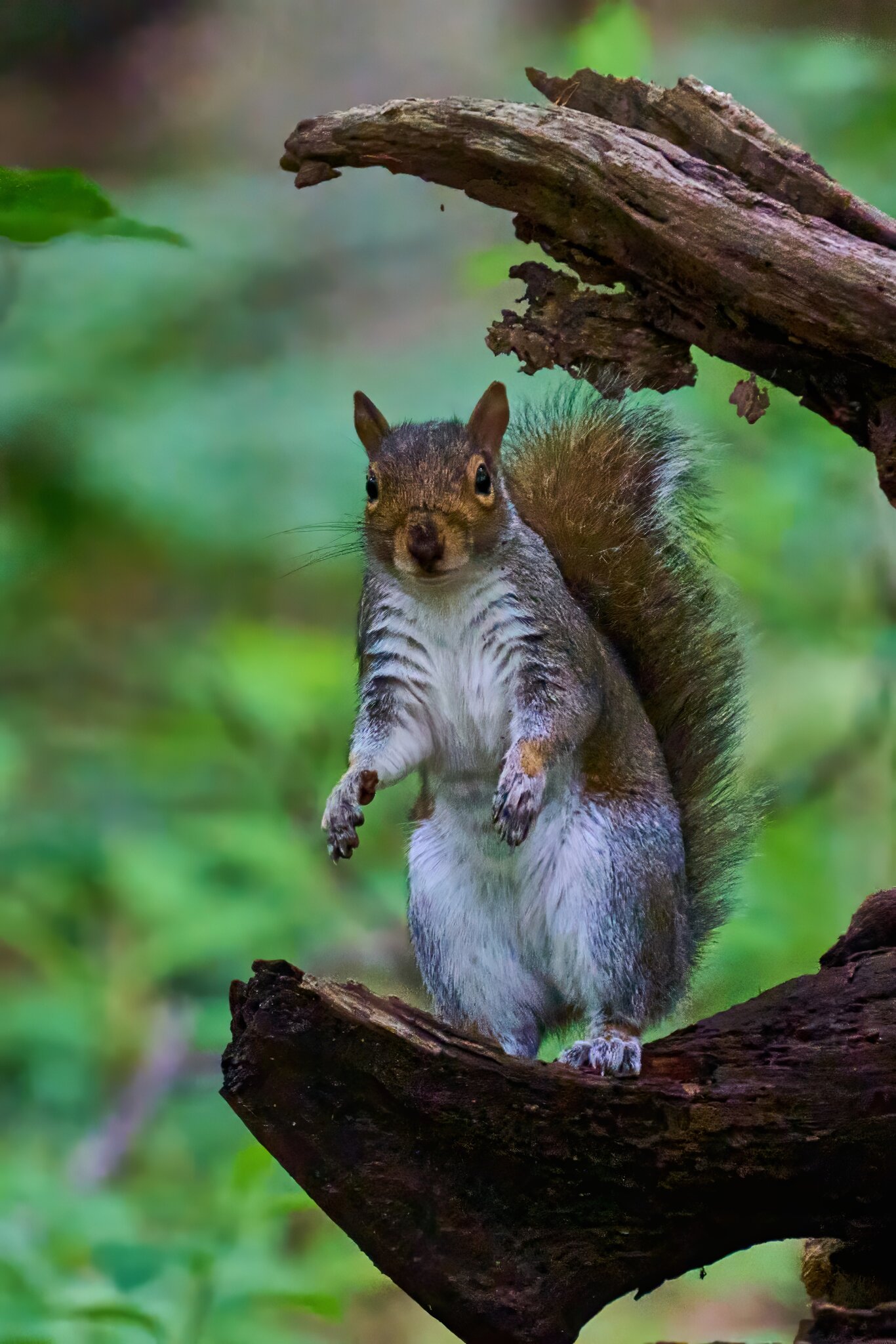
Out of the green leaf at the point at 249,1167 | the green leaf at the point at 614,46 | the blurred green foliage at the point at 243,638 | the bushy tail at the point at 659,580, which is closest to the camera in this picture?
the green leaf at the point at 249,1167

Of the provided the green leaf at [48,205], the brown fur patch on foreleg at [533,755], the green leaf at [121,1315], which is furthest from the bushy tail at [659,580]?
the green leaf at [48,205]

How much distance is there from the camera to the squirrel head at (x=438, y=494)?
140cm

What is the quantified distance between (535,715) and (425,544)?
25 cm

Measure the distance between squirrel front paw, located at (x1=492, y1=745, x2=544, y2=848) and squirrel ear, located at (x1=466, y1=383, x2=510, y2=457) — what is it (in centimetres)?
36

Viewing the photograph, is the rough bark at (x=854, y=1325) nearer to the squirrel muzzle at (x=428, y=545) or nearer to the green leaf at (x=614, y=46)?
the squirrel muzzle at (x=428, y=545)

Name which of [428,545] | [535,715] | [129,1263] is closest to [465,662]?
[535,715]

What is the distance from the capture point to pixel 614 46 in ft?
6.43

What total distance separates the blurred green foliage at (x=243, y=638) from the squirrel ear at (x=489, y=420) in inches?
28.3

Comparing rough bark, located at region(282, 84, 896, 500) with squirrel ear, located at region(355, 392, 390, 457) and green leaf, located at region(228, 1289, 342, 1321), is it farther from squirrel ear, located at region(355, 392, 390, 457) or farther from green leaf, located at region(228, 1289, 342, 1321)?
green leaf, located at region(228, 1289, 342, 1321)

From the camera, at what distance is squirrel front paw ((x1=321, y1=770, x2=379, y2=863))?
4.75ft

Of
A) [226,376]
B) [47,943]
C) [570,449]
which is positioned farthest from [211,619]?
[570,449]

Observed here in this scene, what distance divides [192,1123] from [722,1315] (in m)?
1.07

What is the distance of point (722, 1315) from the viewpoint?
7.90 ft

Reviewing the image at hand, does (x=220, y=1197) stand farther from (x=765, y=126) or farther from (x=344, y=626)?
(x=765, y=126)
